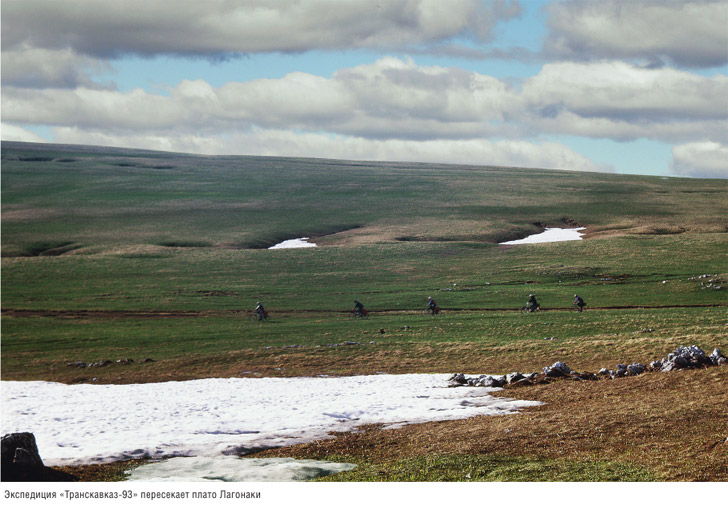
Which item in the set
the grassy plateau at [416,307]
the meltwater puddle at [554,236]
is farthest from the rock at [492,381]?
the meltwater puddle at [554,236]

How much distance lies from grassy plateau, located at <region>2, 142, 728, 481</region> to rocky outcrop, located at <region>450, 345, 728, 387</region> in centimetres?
112

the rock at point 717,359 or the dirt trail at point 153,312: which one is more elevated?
the rock at point 717,359

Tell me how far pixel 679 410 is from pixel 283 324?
36078 mm

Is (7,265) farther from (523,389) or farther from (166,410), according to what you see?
(523,389)

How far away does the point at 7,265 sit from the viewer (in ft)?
277

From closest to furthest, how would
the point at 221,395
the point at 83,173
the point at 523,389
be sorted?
the point at 523,389 < the point at 221,395 < the point at 83,173

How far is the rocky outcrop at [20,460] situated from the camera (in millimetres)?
17406

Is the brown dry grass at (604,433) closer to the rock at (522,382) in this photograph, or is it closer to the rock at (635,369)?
the rock at (635,369)

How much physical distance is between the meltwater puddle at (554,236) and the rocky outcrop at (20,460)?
87.9 metres

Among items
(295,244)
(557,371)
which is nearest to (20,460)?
(557,371)

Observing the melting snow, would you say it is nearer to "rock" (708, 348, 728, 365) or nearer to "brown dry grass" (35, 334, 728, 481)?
"brown dry grass" (35, 334, 728, 481)

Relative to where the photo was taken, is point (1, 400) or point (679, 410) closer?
point (679, 410)

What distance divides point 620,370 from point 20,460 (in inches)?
976
